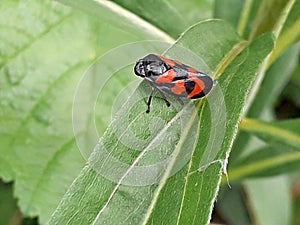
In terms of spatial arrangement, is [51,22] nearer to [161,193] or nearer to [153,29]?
[153,29]

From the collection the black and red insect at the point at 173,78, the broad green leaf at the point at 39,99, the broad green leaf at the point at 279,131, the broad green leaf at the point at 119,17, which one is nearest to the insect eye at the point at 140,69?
the black and red insect at the point at 173,78

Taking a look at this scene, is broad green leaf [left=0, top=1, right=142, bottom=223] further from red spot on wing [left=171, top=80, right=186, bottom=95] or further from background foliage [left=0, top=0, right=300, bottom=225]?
red spot on wing [left=171, top=80, right=186, bottom=95]

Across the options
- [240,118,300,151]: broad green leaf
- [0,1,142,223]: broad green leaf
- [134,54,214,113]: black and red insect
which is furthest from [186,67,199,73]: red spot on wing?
[0,1,142,223]: broad green leaf

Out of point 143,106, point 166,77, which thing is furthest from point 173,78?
point 143,106

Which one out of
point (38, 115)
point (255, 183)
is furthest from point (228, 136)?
point (255, 183)

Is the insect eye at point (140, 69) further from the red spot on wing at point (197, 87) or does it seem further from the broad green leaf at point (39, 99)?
the broad green leaf at point (39, 99)

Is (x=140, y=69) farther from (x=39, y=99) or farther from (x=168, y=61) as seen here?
(x=39, y=99)

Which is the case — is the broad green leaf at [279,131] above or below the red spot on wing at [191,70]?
below
